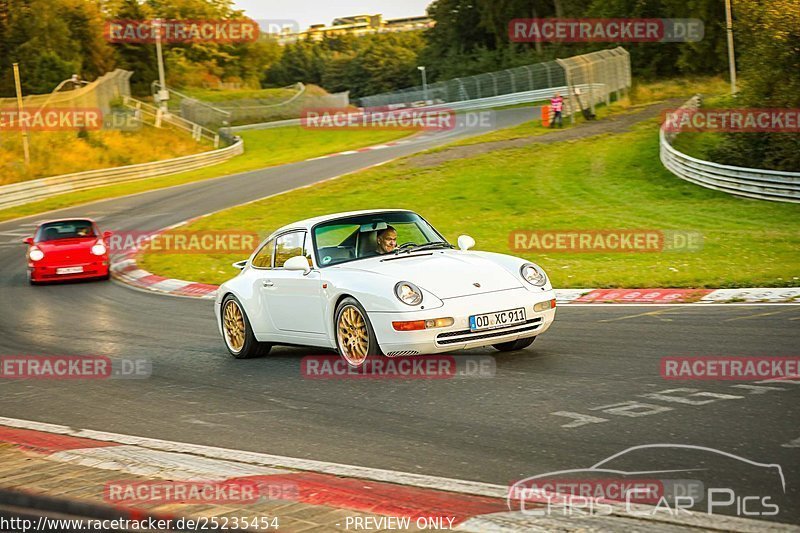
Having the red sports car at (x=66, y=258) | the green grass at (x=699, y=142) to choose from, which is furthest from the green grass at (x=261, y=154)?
the green grass at (x=699, y=142)

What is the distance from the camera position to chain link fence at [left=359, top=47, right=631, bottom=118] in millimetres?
Answer: 45906

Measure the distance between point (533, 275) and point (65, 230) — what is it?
15.8 meters

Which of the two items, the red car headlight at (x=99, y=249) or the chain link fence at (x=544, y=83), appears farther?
the chain link fence at (x=544, y=83)

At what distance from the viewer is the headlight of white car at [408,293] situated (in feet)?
28.9

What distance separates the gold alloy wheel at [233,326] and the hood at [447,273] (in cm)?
192

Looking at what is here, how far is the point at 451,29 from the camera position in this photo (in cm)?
10750

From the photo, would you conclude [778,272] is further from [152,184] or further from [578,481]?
[152,184]

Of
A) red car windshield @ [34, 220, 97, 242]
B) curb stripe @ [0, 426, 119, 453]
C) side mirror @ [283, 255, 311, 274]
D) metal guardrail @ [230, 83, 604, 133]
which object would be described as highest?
side mirror @ [283, 255, 311, 274]

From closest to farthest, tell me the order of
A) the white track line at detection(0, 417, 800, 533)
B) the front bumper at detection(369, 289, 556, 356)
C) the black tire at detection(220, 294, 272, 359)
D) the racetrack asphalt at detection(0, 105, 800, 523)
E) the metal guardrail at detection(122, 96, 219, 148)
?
1. the white track line at detection(0, 417, 800, 533)
2. the racetrack asphalt at detection(0, 105, 800, 523)
3. the front bumper at detection(369, 289, 556, 356)
4. the black tire at detection(220, 294, 272, 359)
5. the metal guardrail at detection(122, 96, 219, 148)

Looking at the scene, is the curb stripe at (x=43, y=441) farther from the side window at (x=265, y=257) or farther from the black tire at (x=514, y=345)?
the black tire at (x=514, y=345)

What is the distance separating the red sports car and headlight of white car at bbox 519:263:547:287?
553 inches

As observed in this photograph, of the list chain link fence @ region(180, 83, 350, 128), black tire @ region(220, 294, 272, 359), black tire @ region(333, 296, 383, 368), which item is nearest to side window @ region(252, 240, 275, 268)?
black tire @ region(220, 294, 272, 359)

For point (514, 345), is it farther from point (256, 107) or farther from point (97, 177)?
point (256, 107)

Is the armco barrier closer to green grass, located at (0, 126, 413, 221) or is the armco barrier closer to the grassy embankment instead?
green grass, located at (0, 126, 413, 221)
